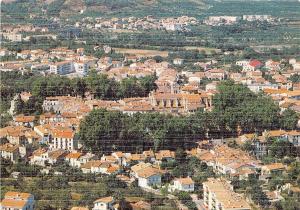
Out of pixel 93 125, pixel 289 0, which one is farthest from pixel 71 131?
pixel 289 0

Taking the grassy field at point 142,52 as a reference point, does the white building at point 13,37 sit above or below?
above

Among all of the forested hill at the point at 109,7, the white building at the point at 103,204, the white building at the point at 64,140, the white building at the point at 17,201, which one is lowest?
the white building at the point at 64,140

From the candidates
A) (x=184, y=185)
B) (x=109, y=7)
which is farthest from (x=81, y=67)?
(x=109, y=7)

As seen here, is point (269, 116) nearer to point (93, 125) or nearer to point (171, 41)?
point (93, 125)

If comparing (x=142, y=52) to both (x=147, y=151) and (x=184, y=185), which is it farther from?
(x=184, y=185)

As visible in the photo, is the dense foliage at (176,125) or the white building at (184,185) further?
the dense foliage at (176,125)

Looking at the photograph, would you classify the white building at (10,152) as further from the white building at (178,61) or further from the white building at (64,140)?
the white building at (178,61)

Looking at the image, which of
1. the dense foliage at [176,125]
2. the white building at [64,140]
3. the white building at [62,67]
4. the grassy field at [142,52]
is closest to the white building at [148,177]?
the dense foliage at [176,125]

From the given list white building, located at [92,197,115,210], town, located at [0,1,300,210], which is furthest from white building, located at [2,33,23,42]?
white building, located at [92,197,115,210]
